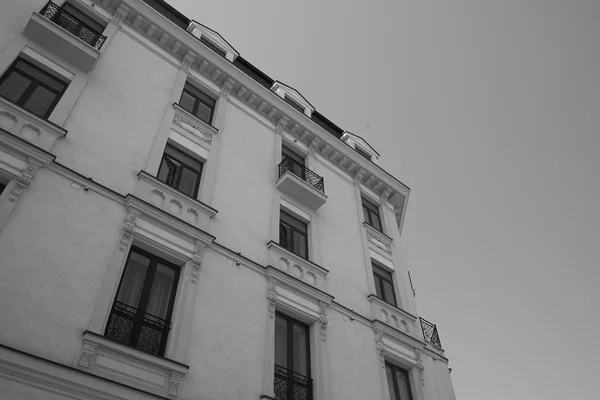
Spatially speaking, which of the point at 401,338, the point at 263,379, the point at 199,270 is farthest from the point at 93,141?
the point at 401,338

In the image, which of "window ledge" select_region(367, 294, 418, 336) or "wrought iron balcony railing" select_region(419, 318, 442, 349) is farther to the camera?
"wrought iron balcony railing" select_region(419, 318, 442, 349)

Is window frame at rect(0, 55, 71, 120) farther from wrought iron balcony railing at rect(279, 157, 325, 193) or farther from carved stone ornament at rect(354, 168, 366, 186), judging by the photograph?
carved stone ornament at rect(354, 168, 366, 186)

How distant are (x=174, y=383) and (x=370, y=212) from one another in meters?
12.2

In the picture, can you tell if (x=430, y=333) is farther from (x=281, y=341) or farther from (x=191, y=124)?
(x=191, y=124)

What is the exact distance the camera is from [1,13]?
39.8 feet

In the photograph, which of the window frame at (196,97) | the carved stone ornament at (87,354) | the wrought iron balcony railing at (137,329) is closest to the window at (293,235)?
the window frame at (196,97)

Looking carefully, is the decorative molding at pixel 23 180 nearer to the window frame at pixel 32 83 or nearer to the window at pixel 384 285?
the window frame at pixel 32 83

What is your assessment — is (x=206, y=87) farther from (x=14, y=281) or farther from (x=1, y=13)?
(x=14, y=281)

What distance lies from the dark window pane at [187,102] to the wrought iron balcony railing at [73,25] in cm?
290

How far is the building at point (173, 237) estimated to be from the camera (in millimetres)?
8742

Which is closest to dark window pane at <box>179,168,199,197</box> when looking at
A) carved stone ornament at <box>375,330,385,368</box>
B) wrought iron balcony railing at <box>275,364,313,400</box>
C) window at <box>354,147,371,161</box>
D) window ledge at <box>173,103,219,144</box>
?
window ledge at <box>173,103,219,144</box>

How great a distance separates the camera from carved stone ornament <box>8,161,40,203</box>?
9320 mm

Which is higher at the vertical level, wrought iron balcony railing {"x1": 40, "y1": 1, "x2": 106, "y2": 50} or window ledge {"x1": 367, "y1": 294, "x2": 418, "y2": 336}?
wrought iron balcony railing {"x1": 40, "y1": 1, "x2": 106, "y2": 50}

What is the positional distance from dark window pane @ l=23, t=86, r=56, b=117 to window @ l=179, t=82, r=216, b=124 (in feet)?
13.3
